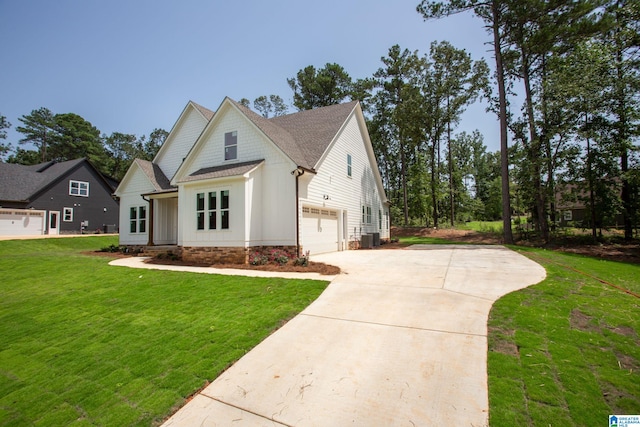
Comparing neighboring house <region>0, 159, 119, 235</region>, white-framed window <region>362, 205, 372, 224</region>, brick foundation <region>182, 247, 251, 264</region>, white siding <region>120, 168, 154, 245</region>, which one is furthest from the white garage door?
white-framed window <region>362, 205, 372, 224</region>

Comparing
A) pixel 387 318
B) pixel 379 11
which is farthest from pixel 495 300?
pixel 379 11

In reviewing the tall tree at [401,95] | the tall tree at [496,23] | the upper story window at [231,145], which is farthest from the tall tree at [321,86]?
the upper story window at [231,145]

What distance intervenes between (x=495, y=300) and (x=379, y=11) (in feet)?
40.3

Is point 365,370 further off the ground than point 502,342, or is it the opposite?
point 502,342

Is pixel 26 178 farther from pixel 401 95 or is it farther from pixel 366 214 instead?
pixel 401 95

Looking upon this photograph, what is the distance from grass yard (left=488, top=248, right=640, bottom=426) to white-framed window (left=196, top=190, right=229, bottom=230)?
9819mm

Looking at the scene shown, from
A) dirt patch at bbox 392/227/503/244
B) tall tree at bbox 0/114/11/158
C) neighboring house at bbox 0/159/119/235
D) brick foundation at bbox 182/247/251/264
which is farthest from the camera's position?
tall tree at bbox 0/114/11/158

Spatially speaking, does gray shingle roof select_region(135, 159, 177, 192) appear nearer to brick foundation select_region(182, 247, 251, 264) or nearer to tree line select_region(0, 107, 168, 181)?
brick foundation select_region(182, 247, 251, 264)

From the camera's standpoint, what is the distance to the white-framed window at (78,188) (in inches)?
1103

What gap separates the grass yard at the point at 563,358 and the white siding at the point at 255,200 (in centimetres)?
850

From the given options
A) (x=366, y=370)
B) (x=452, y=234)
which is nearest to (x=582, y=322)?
(x=366, y=370)

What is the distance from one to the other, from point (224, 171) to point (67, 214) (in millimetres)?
26002

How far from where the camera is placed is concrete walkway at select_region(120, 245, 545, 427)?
9.12ft

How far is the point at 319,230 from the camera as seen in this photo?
13891 millimetres
